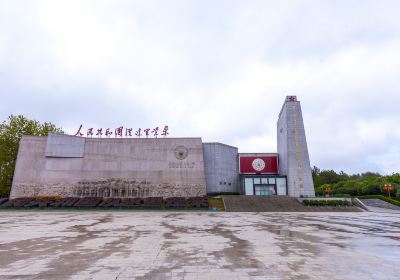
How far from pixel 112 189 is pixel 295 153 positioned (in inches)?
1069

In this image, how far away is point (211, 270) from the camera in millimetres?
6469

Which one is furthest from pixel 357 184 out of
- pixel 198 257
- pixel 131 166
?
Answer: pixel 198 257

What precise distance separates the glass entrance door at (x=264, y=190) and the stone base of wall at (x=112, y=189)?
9.19 meters

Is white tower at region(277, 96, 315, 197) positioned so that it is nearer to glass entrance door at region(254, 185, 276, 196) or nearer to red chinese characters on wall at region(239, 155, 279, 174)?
glass entrance door at region(254, 185, 276, 196)

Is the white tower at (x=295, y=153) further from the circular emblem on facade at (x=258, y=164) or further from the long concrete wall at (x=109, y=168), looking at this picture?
the long concrete wall at (x=109, y=168)

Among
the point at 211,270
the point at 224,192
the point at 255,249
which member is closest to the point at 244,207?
the point at 224,192

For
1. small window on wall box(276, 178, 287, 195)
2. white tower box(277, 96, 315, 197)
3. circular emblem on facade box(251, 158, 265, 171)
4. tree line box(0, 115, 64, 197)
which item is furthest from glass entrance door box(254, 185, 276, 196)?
tree line box(0, 115, 64, 197)

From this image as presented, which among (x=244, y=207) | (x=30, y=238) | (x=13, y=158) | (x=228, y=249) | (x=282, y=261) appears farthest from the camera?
(x=13, y=158)

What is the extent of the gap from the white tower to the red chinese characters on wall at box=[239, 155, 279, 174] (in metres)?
3.61

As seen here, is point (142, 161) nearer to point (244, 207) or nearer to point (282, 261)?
point (244, 207)

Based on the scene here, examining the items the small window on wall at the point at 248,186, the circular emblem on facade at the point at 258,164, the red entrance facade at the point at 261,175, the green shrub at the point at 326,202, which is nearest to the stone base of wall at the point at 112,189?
the small window on wall at the point at 248,186

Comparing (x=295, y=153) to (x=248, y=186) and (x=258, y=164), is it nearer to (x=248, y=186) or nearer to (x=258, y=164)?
(x=258, y=164)

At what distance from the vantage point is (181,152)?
39562mm

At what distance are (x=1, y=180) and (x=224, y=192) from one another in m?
34.8
